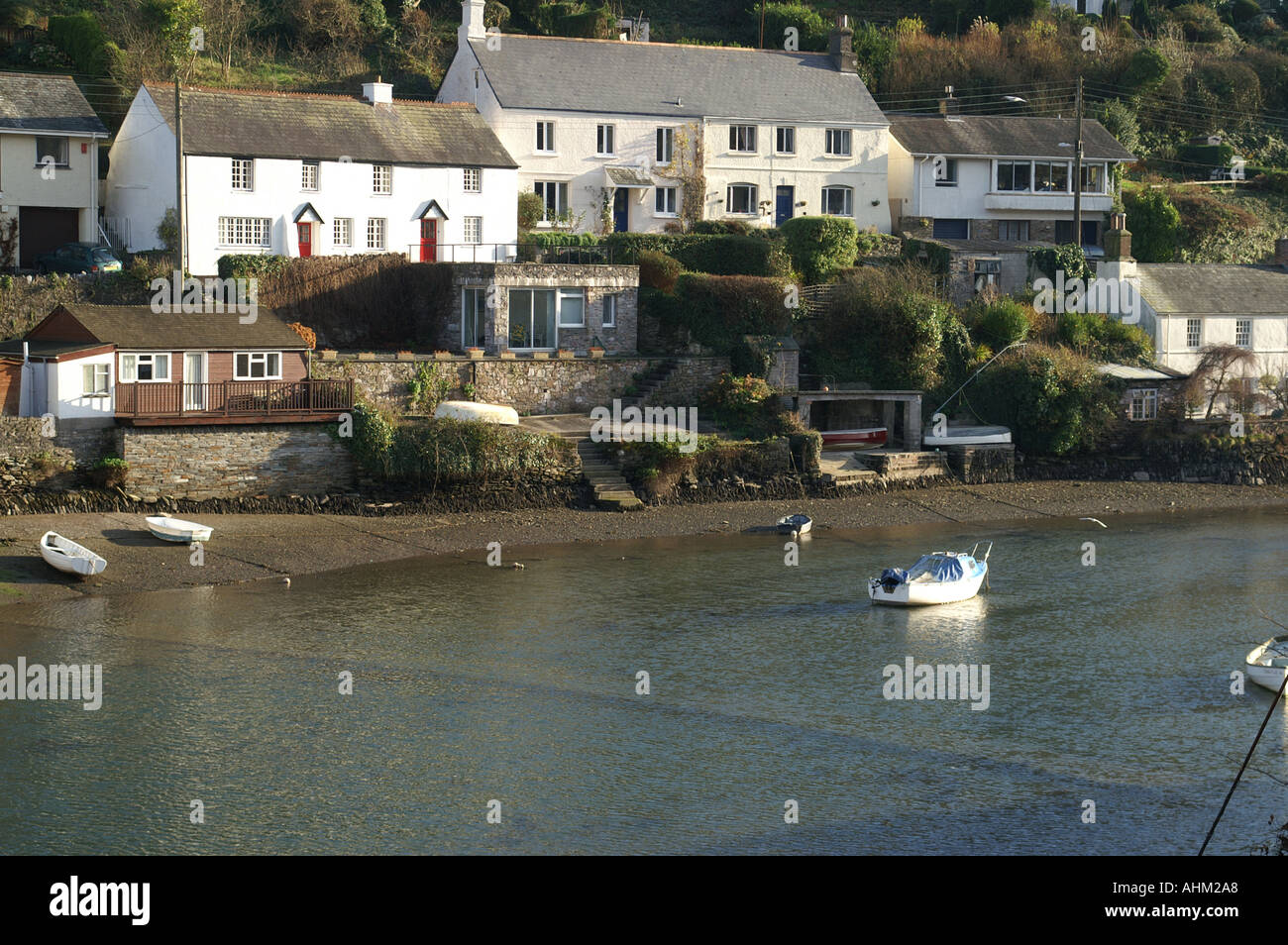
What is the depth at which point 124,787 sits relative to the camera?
2319 centimetres

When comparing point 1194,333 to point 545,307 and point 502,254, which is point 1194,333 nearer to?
point 545,307

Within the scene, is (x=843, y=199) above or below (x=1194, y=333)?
above

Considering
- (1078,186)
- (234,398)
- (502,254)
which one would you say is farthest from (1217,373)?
(234,398)

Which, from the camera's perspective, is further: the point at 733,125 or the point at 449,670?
the point at 733,125

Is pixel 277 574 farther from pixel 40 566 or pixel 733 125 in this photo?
pixel 733 125

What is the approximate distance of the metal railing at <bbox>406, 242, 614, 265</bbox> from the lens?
5203 cm

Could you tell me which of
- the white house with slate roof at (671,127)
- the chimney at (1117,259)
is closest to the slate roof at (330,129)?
the white house with slate roof at (671,127)

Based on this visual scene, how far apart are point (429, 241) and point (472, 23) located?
10870 millimetres

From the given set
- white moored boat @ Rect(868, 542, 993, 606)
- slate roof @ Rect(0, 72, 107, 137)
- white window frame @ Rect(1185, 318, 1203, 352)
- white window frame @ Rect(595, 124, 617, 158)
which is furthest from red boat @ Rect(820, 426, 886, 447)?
slate roof @ Rect(0, 72, 107, 137)

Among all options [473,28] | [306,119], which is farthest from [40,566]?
[473,28]

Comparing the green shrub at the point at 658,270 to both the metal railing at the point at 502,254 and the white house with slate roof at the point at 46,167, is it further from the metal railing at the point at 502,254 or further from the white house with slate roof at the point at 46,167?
the white house with slate roof at the point at 46,167

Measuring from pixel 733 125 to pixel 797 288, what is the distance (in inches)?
426

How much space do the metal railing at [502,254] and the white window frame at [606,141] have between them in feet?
21.6

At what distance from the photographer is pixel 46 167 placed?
1921 inches
